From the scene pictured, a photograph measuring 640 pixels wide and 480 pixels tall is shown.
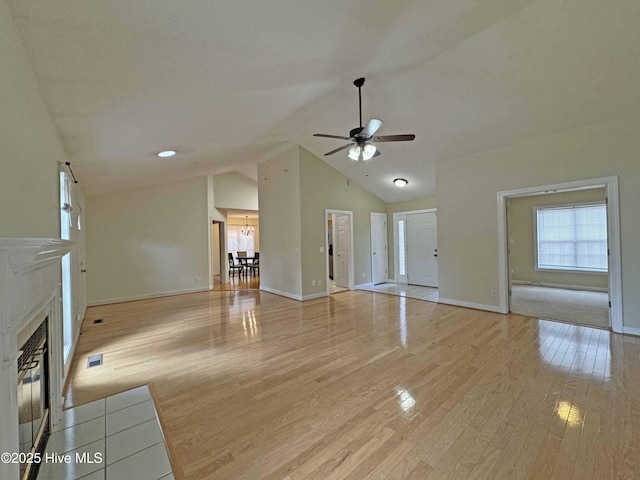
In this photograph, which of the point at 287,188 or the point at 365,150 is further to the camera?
the point at 287,188

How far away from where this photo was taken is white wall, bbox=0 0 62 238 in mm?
1227

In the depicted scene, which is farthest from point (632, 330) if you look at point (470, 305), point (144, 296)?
point (144, 296)

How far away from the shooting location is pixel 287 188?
253 inches

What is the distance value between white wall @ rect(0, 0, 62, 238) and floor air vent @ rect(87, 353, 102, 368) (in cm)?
182

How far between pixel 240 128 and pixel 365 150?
1755mm

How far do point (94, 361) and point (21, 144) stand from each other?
2.76 metres

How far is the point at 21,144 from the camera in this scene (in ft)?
4.91

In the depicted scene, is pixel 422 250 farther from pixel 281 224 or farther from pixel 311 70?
pixel 311 70

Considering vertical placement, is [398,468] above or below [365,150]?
below

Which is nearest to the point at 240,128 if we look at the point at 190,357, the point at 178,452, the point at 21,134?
the point at 21,134

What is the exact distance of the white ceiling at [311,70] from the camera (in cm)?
157

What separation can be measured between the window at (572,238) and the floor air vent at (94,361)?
9.35 m

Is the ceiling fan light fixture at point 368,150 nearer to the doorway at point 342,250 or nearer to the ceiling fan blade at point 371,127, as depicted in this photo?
the ceiling fan blade at point 371,127

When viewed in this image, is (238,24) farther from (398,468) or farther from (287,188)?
(287,188)
